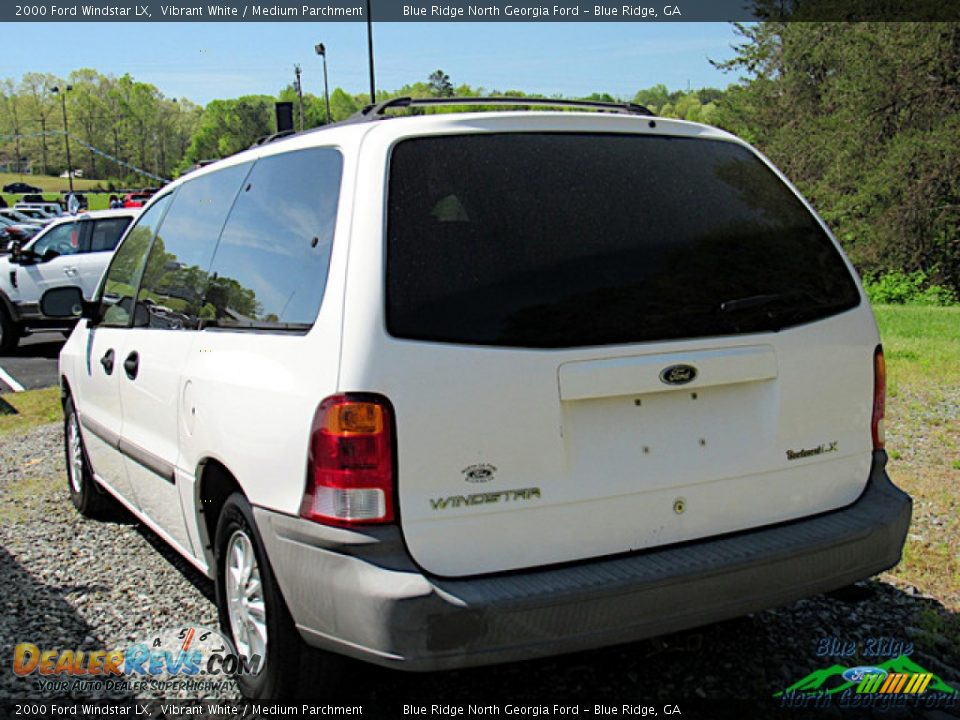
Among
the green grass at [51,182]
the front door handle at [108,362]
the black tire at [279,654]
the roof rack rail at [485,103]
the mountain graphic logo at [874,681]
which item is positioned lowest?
the mountain graphic logo at [874,681]

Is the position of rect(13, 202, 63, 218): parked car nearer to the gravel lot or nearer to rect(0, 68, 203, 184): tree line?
the gravel lot

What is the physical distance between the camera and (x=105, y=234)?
1473 centimetres

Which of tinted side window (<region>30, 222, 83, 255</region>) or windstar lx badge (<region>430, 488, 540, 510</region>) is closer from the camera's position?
windstar lx badge (<region>430, 488, 540, 510</region>)

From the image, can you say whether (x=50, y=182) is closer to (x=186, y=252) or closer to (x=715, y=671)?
(x=186, y=252)

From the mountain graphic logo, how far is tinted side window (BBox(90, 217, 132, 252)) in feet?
43.6

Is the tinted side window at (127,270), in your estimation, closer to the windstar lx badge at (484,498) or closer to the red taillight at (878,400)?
the windstar lx badge at (484,498)

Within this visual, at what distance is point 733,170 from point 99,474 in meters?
3.69

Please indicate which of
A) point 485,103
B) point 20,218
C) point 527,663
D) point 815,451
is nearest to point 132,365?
point 485,103

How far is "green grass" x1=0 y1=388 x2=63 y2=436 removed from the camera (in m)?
8.96

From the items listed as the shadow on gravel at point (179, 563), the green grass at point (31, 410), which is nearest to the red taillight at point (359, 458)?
the shadow on gravel at point (179, 563)

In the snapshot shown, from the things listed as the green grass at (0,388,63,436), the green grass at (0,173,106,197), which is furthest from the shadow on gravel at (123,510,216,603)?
the green grass at (0,173,106,197)

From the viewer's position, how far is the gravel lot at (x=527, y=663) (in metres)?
3.42

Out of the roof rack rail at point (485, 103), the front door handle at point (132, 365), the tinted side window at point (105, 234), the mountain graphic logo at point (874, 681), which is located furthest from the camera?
the tinted side window at point (105, 234)

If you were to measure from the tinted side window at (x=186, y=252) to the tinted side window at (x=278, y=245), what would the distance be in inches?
5.2
